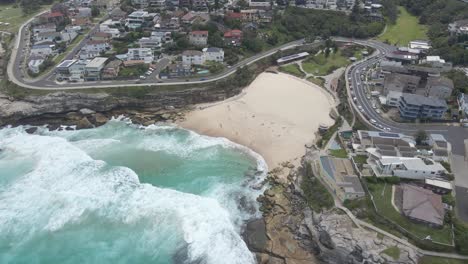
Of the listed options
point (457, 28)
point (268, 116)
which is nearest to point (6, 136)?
point (268, 116)

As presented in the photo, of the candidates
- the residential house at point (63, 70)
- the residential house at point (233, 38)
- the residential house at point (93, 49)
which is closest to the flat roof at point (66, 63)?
the residential house at point (63, 70)

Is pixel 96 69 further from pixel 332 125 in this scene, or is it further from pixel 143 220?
pixel 332 125

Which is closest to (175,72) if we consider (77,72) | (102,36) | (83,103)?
(83,103)

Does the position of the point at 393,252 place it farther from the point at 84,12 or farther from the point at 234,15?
the point at 84,12

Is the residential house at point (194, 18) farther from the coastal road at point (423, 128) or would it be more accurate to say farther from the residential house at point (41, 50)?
the coastal road at point (423, 128)

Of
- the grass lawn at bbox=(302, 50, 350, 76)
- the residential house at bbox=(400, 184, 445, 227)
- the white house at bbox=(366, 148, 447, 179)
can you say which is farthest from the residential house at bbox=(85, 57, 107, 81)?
the residential house at bbox=(400, 184, 445, 227)

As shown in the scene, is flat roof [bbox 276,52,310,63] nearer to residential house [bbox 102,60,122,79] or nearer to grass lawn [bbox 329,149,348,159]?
residential house [bbox 102,60,122,79]
